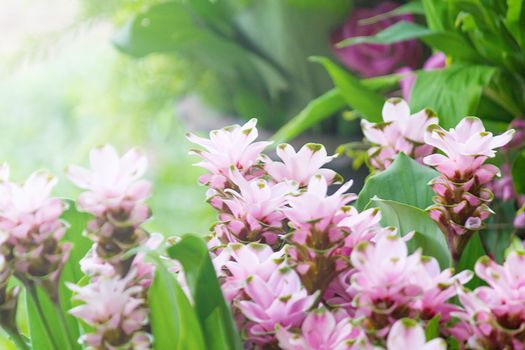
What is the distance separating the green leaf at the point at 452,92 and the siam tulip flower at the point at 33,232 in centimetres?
30

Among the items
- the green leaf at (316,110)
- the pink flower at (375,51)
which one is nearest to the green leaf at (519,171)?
the green leaf at (316,110)

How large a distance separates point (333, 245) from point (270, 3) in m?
0.55

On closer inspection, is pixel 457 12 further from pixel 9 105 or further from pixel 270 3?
pixel 9 105

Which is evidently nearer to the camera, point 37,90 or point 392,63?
point 392,63

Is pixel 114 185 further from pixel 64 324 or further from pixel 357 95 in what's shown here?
pixel 357 95

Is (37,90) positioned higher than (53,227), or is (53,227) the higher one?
(53,227)

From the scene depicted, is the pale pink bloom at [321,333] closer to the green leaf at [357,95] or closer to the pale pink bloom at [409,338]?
the pale pink bloom at [409,338]

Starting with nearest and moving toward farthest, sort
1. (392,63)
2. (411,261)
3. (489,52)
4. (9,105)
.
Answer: (411,261)
(489,52)
(392,63)
(9,105)

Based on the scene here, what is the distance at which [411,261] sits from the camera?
9.1 inches

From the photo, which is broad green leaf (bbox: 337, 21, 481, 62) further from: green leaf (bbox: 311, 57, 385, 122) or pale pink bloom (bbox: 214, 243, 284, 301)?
pale pink bloom (bbox: 214, 243, 284, 301)

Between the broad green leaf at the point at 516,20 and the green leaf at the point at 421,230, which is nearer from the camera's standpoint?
the green leaf at the point at 421,230

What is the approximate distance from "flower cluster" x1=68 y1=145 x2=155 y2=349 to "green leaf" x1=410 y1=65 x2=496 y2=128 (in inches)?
11.3

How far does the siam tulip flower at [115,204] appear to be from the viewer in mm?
235

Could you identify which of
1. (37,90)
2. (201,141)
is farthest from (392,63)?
(37,90)
